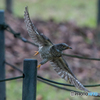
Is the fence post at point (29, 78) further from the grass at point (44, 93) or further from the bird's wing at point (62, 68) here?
the grass at point (44, 93)

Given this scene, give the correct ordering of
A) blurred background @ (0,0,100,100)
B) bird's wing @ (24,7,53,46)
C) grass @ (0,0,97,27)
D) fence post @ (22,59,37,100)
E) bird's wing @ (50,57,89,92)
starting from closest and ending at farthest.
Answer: fence post @ (22,59,37,100) → bird's wing @ (24,7,53,46) → bird's wing @ (50,57,89,92) → blurred background @ (0,0,100,100) → grass @ (0,0,97,27)

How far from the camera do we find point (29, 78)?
6.50ft

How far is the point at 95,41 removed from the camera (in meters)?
8.77

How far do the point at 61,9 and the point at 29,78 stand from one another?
1695 centimetres

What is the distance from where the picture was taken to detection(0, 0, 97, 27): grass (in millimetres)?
15892

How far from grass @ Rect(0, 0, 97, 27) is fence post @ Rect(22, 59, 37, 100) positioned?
42.7ft

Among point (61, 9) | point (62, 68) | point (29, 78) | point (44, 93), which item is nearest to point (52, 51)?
point (62, 68)

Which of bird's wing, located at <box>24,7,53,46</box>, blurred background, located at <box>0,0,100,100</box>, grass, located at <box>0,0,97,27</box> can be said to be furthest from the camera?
grass, located at <box>0,0,97,27</box>

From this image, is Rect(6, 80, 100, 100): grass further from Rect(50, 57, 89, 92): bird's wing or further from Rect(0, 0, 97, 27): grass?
Rect(0, 0, 97, 27): grass

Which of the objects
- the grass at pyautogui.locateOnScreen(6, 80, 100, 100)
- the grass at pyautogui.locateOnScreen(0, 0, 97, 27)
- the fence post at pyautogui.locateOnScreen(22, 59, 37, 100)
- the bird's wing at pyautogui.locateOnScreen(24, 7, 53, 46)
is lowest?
the grass at pyautogui.locateOnScreen(6, 80, 100, 100)

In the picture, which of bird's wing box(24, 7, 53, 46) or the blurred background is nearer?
bird's wing box(24, 7, 53, 46)

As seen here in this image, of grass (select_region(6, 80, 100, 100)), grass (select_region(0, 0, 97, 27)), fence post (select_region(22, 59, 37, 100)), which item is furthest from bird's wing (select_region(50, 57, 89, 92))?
grass (select_region(0, 0, 97, 27))

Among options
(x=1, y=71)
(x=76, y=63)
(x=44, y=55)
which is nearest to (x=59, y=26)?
(x=76, y=63)

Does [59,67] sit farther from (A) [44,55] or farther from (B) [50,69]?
(B) [50,69]
